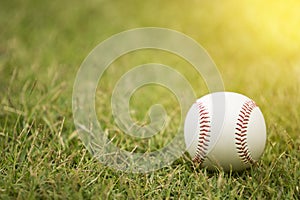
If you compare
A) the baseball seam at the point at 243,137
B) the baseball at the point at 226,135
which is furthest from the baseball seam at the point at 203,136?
the baseball seam at the point at 243,137

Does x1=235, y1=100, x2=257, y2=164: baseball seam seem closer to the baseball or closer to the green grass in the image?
the baseball

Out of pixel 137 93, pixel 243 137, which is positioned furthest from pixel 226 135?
pixel 137 93

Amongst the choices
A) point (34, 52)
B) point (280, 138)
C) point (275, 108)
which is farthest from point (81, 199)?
point (34, 52)

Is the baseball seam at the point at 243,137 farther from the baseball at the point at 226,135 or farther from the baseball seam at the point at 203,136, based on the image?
the baseball seam at the point at 203,136

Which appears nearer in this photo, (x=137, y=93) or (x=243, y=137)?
(x=243, y=137)

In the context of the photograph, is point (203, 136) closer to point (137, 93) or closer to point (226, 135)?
point (226, 135)
